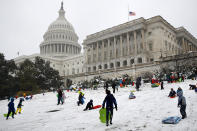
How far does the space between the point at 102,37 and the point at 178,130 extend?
68.5m

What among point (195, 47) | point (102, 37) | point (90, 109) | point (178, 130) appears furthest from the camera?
point (195, 47)

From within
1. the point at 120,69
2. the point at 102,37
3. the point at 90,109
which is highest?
the point at 102,37

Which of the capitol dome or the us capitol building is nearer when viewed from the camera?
the us capitol building

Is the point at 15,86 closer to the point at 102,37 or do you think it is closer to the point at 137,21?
the point at 102,37

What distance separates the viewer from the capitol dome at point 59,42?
12251cm

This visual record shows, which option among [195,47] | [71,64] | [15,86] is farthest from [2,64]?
[195,47]

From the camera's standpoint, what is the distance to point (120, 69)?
50.6 m

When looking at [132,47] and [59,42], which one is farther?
[59,42]

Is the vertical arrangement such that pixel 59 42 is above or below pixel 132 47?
above

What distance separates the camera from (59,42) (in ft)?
401

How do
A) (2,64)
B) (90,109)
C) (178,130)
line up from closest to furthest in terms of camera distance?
(178,130) < (90,109) < (2,64)

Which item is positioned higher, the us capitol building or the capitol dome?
the capitol dome

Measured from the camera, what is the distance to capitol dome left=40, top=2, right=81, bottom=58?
122512 mm

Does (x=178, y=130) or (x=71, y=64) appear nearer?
(x=178, y=130)
